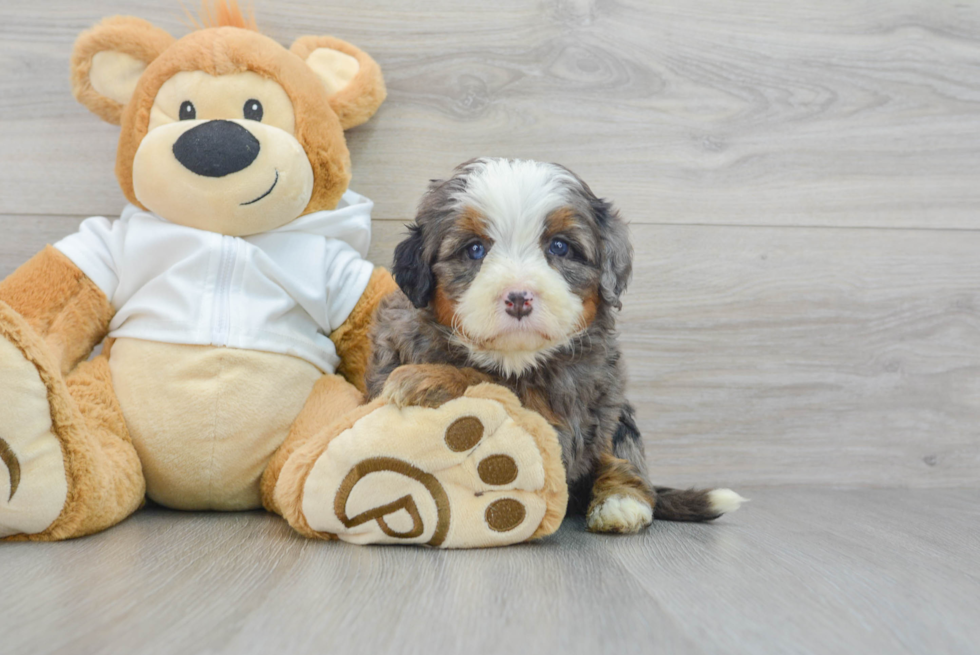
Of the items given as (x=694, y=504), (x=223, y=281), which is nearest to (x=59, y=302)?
(x=223, y=281)

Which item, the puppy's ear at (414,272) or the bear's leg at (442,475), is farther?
the puppy's ear at (414,272)

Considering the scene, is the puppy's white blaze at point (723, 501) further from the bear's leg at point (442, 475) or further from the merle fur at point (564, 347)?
the bear's leg at point (442, 475)

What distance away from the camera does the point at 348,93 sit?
6.18 ft

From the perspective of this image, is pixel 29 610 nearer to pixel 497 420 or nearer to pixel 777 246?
pixel 497 420

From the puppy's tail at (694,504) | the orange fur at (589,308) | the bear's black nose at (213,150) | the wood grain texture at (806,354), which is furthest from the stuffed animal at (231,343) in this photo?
the wood grain texture at (806,354)

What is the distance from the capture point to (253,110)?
5.62 ft

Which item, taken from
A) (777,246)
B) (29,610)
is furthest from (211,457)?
(777,246)

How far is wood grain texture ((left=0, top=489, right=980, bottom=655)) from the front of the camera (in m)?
0.94

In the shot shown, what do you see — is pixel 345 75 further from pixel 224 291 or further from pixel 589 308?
pixel 589 308

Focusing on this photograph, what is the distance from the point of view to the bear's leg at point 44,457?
1.31m

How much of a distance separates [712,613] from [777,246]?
138cm

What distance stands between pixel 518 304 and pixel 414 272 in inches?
10.1

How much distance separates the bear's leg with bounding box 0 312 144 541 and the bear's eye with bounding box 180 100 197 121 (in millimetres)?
594

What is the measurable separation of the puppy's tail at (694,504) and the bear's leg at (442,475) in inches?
16.8
